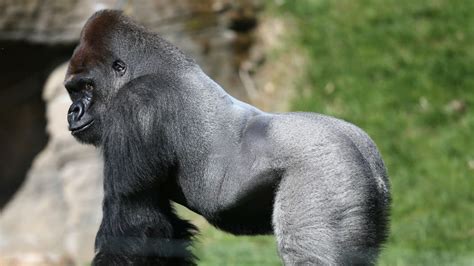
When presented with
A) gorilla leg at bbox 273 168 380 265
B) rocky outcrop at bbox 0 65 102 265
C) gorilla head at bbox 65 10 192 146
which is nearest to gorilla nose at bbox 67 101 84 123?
gorilla head at bbox 65 10 192 146

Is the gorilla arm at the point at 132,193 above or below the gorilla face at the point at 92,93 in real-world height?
below

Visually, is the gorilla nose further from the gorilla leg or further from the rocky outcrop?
the rocky outcrop

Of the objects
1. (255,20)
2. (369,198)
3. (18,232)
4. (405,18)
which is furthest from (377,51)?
(369,198)

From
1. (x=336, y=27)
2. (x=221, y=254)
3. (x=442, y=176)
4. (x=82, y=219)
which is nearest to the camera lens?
(x=221, y=254)

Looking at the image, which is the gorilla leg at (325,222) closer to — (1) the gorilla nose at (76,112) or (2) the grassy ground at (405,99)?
(1) the gorilla nose at (76,112)

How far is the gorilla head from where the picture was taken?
11.5ft

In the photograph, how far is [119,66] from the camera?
3537mm

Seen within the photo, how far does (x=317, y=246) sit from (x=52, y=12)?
314cm

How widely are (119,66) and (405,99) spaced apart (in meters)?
2.73

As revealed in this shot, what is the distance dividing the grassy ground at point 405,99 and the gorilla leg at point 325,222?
6.07 feet

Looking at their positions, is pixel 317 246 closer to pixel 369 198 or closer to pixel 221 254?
pixel 369 198

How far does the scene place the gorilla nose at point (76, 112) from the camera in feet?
11.5

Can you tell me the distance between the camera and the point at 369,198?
10.1 ft

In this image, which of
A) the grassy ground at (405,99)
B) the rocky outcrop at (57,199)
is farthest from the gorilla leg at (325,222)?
the rocky outcrop at (57,199)
